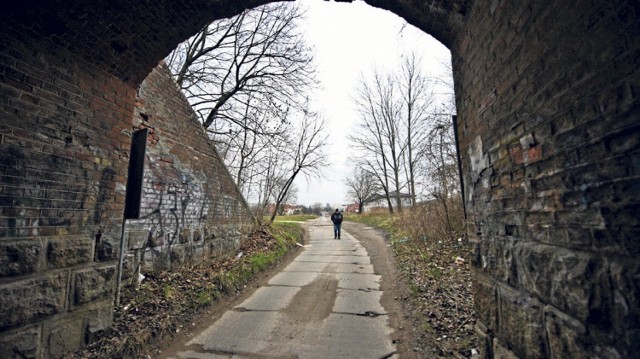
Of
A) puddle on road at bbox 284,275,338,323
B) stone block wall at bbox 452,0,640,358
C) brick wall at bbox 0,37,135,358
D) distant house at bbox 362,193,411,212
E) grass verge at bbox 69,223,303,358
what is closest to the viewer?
A: stone block wall at bbox 452,0,640,358

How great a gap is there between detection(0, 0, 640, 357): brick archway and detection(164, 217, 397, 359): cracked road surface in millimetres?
1416

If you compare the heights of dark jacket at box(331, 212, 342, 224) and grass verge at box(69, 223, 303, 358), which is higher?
dark jacket at box(331, 212, 342, 224)

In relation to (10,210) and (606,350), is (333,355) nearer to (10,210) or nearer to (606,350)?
(606,350)

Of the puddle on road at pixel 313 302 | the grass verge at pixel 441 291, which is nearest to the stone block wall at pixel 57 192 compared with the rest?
the puddle on road at pixel 313 302

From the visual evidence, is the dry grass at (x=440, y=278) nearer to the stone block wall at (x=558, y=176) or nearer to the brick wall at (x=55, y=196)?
the stone block wall at (x=558, y=176)

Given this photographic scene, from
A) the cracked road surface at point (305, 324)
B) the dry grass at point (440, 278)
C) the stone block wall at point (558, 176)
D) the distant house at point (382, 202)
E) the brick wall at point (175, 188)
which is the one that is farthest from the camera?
the distant house at point (382, 202)

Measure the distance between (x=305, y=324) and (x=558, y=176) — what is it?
367cm

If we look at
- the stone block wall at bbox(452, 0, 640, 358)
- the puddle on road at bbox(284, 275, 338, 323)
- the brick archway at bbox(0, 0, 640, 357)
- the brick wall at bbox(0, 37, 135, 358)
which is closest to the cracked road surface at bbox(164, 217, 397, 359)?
the puddle on road at bbox(284, 275, 338, 323)

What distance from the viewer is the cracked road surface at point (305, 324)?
3.45 meters

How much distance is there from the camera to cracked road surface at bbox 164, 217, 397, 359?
3.45 m

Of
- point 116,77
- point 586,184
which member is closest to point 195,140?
point 116,77

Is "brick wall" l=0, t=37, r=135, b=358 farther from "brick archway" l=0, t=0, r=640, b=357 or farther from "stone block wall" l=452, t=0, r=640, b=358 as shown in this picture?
"stone block wall" l=452, t=0, r=640, b=358

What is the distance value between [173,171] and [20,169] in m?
3.18

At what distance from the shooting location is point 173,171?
5805mm
